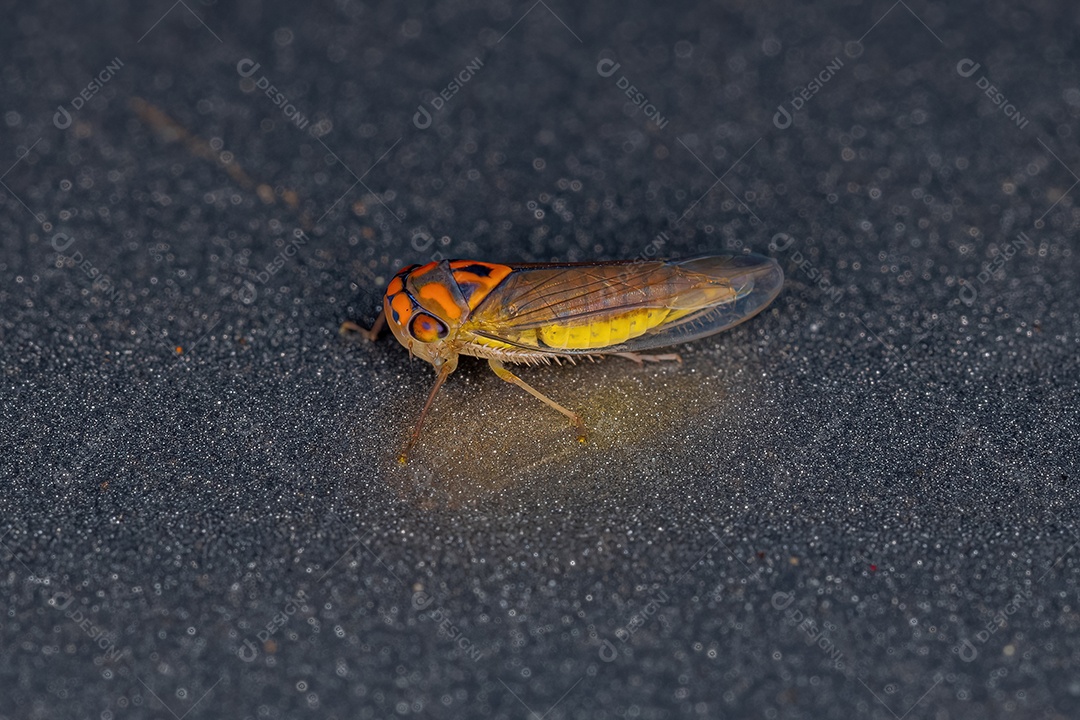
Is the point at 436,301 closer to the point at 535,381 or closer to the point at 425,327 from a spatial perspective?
the point at 425,327

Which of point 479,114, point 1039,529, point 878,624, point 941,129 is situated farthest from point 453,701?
point 941,129

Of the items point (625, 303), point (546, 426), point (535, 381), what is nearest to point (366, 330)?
point (535, 381)

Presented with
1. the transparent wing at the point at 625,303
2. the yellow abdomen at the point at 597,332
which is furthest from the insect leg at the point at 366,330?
the yellow abdomen at the point at 597,332

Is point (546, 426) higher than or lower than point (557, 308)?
lower

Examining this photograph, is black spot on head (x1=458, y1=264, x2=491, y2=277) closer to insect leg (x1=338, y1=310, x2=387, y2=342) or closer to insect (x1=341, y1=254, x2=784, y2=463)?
insect (x1=341, y1=254, x2=784, y2=463)

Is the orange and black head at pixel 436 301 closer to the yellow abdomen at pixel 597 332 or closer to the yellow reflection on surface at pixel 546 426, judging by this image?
the yellow reflection on surface at pixel 546 426

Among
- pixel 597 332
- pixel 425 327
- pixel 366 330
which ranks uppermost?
pixel 597 332

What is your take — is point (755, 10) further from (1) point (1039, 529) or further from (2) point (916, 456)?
(1) point (1039, 529)
